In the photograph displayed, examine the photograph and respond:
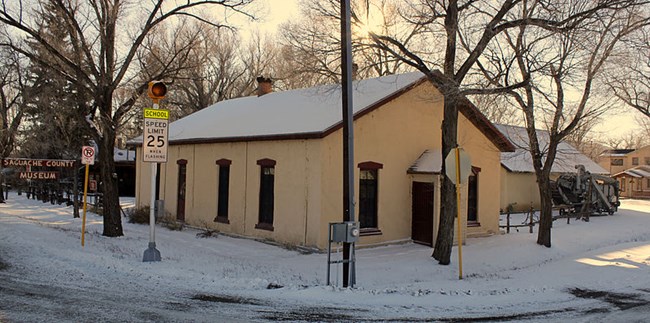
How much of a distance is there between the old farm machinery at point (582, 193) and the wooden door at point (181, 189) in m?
20.3

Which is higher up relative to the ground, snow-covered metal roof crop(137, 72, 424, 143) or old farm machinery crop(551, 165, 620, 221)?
snow-covered metal roof crop(137, 72, 424, 143)

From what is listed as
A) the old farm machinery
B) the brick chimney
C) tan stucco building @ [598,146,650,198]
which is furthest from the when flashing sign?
tan stucco building @ [598,146,650,198]

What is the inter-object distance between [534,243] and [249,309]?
13.3m

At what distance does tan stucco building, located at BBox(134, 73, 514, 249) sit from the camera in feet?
51.1

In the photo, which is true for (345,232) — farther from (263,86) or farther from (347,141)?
(263,86)

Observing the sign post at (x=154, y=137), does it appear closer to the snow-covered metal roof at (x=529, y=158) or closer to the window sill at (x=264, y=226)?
the window sill at (x=264, y=226)

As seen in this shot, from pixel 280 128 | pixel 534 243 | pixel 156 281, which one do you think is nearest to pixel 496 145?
pixel 534 243

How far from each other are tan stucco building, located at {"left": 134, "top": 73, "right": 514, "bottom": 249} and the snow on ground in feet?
3.11

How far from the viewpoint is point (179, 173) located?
22.0m

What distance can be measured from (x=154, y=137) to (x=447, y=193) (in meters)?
7.40

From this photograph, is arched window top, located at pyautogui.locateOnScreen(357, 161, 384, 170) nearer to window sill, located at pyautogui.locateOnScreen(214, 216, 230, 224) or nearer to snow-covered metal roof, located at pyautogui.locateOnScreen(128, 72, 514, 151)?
snow-covered metal roof, located at pyautogui.locateOnScreen(128, 72, 514, 151)

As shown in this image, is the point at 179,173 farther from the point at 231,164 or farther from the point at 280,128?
the point at 280,128

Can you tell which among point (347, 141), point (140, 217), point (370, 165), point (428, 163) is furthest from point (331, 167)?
point (140, 217)

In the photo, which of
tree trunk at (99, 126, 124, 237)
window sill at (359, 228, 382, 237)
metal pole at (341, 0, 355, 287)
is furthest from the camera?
window sill at (359, 228, 382, 237)
